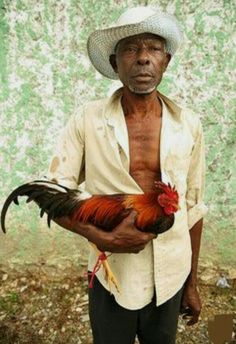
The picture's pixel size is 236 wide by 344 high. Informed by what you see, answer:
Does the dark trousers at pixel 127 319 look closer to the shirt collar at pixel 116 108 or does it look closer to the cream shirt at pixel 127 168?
the cream shirt at pixel 127 168

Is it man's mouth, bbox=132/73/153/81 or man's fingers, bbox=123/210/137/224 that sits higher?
man's mouth, bbox=132/73/153/81

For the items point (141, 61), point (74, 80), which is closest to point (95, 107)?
point (141, 61)

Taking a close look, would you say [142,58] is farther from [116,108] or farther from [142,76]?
[116,108]

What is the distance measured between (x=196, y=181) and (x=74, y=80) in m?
1.51

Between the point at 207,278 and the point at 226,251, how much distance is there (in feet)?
0.96

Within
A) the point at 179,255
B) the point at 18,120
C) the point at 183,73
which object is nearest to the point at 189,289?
the point at 179,255

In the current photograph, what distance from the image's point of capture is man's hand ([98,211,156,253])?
1.70 m

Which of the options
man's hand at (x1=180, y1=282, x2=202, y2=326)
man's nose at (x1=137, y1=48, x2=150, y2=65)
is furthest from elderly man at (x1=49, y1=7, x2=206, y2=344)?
man's hand at (x1=180, y1=282, x2=202, y2=326)

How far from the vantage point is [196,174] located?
6.52 ft

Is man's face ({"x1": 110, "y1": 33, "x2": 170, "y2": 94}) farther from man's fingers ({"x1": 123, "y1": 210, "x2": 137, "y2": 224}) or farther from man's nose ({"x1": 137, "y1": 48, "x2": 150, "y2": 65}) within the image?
man's fingers ({"x1": 123, "y1": 210, "x2": 137, "y2": 224})

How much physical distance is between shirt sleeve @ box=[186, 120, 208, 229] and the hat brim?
16.1 inches

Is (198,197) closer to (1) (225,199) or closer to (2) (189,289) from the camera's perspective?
(2) (189,289)

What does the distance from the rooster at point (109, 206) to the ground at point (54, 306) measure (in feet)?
5.63

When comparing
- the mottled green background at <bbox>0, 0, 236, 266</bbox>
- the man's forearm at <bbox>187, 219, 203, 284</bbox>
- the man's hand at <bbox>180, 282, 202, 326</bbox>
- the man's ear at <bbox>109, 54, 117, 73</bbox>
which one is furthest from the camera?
the mottled green background at <bbox>0, 0, 236, 266</bbox>
